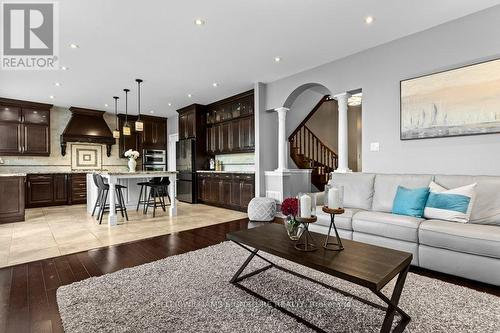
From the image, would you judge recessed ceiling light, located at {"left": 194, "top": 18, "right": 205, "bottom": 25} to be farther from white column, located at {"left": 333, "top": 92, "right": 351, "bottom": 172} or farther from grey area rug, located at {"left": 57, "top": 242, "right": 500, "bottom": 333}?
grey area rug, located at {"left": 57, "top": 242, "right": 500, "bottom": 333}

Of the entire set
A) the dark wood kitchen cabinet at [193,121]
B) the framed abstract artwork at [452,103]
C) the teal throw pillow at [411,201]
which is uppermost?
the dark wood kitchen cabinet at [193,121]

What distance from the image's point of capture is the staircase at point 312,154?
20.1ft

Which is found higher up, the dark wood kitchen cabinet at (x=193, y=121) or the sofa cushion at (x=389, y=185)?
the dark wood kitchen cabinet at (x=193, y=121)

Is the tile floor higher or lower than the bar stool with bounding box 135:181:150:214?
lower

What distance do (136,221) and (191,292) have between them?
10.3ft

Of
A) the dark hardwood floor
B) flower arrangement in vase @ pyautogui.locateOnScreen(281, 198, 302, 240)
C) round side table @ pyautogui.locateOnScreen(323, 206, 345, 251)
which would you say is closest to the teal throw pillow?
the dark hardwood floor

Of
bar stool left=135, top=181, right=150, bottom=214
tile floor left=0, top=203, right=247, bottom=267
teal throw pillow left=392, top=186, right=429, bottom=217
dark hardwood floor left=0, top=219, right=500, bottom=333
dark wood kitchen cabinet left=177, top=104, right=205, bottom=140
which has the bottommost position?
dark hardwood floor left=0, top=219, right=500, bottom=333

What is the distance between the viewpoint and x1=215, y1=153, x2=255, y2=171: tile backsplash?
671cm

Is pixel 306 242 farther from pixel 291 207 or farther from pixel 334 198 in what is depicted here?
pixel 334 198

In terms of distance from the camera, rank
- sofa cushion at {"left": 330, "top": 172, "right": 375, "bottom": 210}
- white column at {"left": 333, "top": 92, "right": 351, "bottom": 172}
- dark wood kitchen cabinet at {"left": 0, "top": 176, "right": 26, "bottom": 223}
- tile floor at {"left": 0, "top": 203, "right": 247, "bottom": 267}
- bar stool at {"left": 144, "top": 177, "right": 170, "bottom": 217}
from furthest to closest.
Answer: bar stool at {"left": 144, "top": 177, "right": 170, "bottom": 217} < dark wood kitchen cabinet at {"left": 0, "top": 176, "right": 26, "bottom": 223} < white column at {"left": 333, "top": 92, "right": 351, "bottom": 172} < sofa cushion at {"left": 330, "top": 172, "right": 375, "bottom": 210} < tile floor at {"left": 0, "top": 203, "right": 247, "bottom": 267}

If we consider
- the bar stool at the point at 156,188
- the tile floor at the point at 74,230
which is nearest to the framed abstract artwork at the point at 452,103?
the tile floor at the point at 74,230

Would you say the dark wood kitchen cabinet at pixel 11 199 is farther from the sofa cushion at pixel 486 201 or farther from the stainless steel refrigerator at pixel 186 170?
the sofa cushion at pixel 486 201

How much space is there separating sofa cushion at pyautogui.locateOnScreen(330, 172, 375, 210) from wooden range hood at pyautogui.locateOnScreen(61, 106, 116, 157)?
7068 millimetres

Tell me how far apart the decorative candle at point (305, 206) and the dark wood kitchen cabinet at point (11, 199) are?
5.65m
